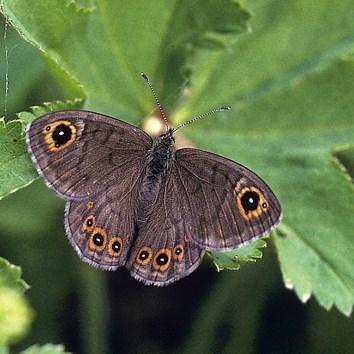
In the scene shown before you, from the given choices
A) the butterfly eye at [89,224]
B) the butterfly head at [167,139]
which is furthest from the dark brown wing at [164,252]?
the butterfly head at [167,139]

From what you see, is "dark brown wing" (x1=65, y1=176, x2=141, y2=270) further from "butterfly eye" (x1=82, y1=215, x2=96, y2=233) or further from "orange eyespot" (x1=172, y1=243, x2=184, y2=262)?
"orange eyespot" (x1=172, y1=243, x2=184, y2=262)

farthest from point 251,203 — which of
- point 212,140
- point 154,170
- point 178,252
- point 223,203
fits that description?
point 212,140

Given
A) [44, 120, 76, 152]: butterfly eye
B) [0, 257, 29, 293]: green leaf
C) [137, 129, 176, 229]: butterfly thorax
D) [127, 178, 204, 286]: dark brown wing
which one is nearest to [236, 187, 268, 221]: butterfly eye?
[127, 178, 204, 286]: dark brown wing

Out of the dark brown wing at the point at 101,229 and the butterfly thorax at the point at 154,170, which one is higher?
the butterfly thorax at the point at 154,170

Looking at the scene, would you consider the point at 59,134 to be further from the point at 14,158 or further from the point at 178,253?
the point at 178,253

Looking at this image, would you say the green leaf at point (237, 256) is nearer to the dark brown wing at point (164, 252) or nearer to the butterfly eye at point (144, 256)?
the dark brown wing at point (164, 252)

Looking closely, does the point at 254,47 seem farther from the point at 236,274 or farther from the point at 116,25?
the point at 236,274
